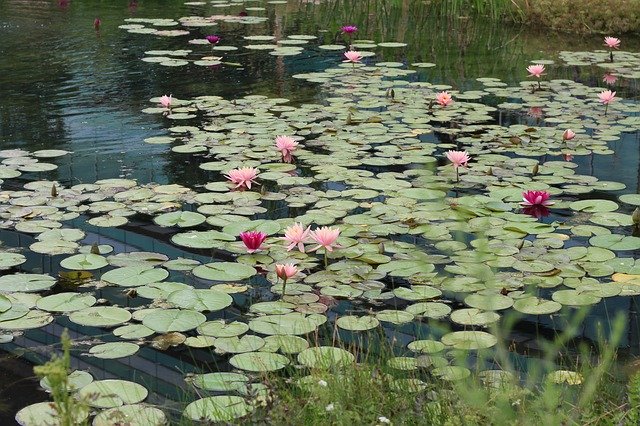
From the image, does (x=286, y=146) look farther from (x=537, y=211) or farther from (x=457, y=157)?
(x=537, y=211)

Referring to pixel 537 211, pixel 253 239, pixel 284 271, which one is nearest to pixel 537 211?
pixel 537 211

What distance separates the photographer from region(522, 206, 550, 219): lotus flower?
3699 millimetres

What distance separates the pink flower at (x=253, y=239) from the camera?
3178 millimetres

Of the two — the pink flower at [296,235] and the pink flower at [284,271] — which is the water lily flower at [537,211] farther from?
the pink flower at [284,271]

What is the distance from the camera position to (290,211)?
3719 millimetres

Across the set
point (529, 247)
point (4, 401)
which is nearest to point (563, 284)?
point (529, 247)

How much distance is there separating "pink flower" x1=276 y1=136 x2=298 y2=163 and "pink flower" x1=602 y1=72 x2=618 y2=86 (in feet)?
9.36

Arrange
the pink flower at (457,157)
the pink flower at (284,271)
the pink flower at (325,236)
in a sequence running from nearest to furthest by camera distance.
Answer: the pink flower at (284,271)
the pink flower at (325,236)
the pink flower at (457,157)

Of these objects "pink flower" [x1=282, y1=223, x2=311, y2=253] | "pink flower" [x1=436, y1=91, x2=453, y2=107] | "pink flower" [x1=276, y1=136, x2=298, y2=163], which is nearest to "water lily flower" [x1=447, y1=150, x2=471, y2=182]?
"pink flower" [x1=276, y1=136, x2=298, y2=163]

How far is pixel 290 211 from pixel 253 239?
56 centimetres

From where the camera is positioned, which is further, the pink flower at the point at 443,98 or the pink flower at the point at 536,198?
the pink flower at the point at 443,98

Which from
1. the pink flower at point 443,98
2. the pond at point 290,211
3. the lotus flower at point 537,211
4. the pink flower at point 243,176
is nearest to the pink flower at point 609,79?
the pond at point 290,211

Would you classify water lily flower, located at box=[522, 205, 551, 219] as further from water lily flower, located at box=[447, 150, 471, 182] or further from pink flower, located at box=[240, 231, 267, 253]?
pink flower, located at box=[240, 231, 267, 253]

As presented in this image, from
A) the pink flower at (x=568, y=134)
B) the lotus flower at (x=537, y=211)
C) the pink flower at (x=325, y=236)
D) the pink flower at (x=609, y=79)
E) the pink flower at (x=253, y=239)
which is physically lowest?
the lotus flower at (x=537, y=211)
